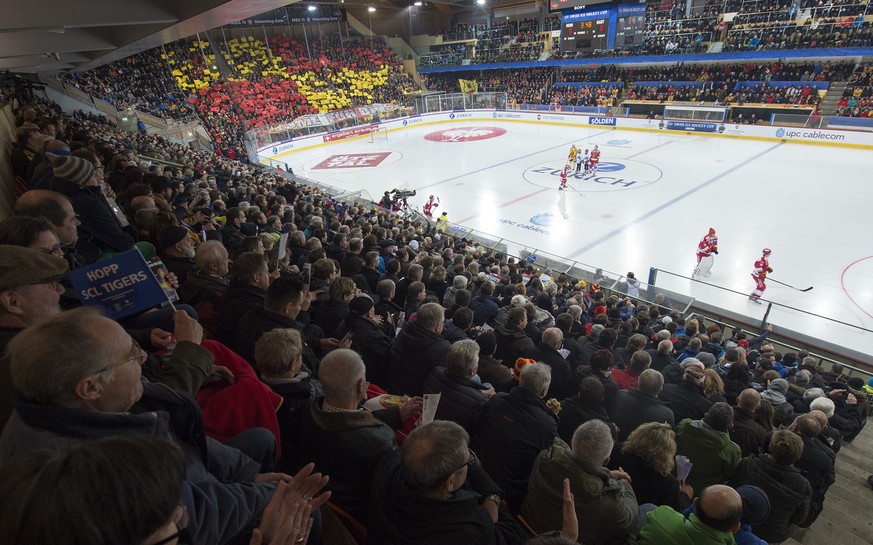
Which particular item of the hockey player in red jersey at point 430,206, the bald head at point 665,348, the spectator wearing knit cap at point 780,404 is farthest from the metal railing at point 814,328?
the hockey player in red jersey at point 430,206

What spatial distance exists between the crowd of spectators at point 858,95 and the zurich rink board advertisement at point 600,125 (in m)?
2.21

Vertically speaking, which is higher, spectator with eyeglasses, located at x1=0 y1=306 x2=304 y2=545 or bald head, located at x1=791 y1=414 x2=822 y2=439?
spectator with eyeglasses, located at x1=0 y1=306 x2=304 y2=545

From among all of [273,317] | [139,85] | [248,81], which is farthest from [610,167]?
[248,81]

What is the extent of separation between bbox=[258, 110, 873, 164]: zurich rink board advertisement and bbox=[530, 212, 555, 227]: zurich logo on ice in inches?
596

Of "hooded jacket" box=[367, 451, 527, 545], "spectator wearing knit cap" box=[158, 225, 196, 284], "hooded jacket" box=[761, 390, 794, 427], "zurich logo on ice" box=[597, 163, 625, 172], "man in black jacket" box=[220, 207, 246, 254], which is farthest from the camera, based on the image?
"zurich logo on ice" box=[597, 163, 625, 172]

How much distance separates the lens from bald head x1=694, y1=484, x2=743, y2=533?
7.36ft

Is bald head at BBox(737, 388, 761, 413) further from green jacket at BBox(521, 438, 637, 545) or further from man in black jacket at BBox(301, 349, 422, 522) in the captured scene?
man in black jacket at BBox(301, 349, 422, 522)

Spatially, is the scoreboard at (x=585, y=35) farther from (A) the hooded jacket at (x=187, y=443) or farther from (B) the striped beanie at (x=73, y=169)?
(A) the hooded jacket at (x=187, y=443)

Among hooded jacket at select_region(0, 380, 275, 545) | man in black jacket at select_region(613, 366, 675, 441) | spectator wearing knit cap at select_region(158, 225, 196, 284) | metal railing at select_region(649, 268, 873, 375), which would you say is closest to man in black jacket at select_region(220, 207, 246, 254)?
spectator wearing knit cap at select_region(158, 225, 196, 284)

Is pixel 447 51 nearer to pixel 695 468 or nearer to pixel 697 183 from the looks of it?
pixel 697 183

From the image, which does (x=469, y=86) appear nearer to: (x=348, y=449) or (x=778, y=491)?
(x=778, y=491)

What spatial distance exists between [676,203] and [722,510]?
50.3 feet

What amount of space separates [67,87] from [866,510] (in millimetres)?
27348

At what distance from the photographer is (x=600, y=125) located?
29.6m
